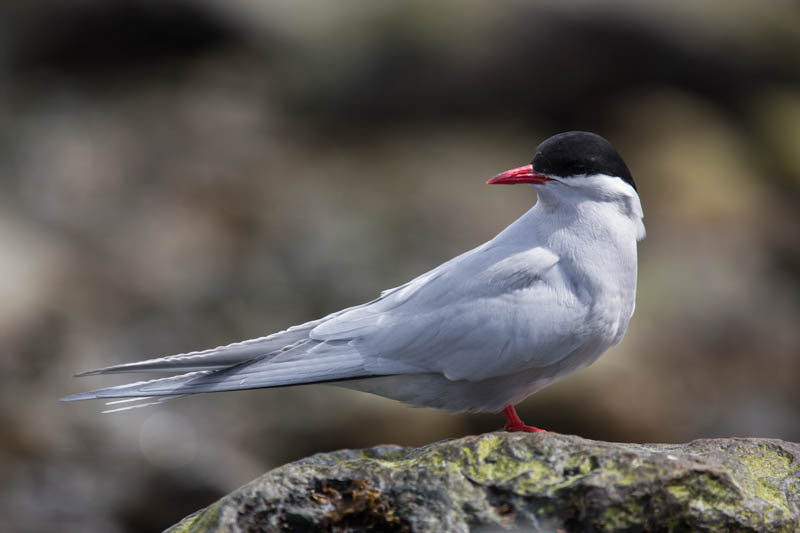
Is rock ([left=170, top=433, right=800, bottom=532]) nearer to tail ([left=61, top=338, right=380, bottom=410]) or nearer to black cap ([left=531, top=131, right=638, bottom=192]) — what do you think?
tail ([left=61, top=338, right=380, bottom=410])

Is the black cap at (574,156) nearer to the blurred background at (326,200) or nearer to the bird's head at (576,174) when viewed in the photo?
the bird's head at (576,174)

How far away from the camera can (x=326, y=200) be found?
892 cm

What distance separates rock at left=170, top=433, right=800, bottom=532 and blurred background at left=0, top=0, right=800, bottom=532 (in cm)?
433

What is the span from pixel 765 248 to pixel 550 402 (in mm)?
3175

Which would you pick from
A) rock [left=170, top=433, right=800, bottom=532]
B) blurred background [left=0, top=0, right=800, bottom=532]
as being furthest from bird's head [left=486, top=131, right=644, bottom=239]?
blurred background [left=0, top=0, right=800, bottom=532]

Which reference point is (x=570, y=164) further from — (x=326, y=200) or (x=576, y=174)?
(x=326, y=200)

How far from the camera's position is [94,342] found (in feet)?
25.2

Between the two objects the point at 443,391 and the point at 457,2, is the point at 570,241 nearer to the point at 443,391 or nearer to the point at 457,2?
the point at 443,391

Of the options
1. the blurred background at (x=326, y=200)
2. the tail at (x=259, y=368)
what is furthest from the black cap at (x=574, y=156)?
the blurred background at (x=326, y=200)

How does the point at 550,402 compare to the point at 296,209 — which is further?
the point at 296,209

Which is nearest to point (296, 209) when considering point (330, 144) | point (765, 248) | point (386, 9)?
point (330, 144)

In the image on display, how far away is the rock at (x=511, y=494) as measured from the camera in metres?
2.66

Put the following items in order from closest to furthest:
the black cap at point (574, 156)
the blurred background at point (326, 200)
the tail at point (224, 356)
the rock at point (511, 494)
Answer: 1. the rock at point (511, 494)
2. the tail at point (224, 356)
3. the black cap at point (574, 156)
4. the blurred background at point (326, 200)

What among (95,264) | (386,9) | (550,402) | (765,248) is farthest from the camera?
(386,9)
